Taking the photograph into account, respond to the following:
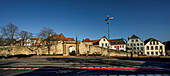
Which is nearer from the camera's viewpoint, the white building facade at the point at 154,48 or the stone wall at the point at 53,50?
the stone wall at the point at 53,50

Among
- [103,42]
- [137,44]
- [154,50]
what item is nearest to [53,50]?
[103,42]

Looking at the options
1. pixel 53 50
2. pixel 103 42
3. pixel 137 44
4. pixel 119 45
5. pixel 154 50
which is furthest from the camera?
pixel 103 42

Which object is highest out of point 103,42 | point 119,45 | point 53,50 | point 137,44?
point 103,42

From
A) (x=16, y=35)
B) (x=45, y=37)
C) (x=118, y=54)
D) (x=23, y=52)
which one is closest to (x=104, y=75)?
(x=118, y=54)

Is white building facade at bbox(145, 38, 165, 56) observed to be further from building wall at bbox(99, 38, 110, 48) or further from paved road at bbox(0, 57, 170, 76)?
paved road at bbox(0, 57, 170, 76)

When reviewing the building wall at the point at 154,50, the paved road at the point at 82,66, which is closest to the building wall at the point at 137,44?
the building wall at the point at 154,50

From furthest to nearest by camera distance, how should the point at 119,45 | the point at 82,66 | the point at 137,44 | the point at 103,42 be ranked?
the point at 103,42, the point at 119,45, the point at 137,44, the point at 82,66

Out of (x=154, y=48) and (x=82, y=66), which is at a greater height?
(x=82, y=66)

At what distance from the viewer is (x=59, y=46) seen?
3944 cm

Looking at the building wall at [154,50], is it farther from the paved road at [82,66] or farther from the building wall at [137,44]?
the paved road at [82,66]

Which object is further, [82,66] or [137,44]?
→ [137,44]

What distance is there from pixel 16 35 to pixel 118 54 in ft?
134

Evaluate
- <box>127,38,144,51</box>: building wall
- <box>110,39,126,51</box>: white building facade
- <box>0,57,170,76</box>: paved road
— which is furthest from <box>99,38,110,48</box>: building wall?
<box>0,57,170,76</box>: paved road

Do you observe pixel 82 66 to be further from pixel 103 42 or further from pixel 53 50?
pixel 103 42
